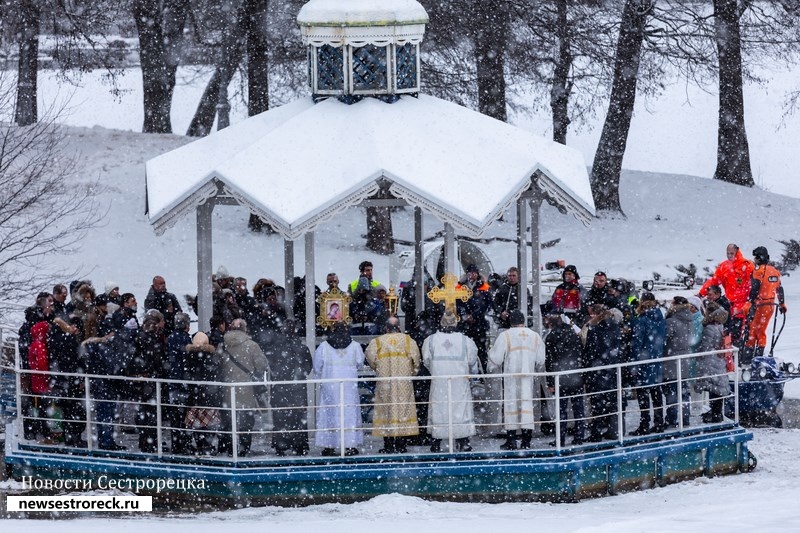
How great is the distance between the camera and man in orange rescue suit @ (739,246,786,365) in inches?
798

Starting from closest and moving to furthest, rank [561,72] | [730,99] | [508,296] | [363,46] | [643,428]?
[643,428], [363,46], [508,296], [561,72], [730,99]

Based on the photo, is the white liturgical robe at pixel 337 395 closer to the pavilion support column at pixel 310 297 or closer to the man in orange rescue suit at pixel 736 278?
the pavilion support column at pixel 310 297

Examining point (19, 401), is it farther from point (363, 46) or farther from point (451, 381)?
point (363, 46)

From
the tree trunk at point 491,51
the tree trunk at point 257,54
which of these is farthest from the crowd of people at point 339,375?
the tree trunk at point 257,54

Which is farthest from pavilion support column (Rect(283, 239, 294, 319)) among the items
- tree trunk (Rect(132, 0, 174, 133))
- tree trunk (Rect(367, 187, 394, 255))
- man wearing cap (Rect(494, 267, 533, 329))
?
tree trunk (Rect(132, 0, 174, 133))

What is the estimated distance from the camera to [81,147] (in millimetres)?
33594

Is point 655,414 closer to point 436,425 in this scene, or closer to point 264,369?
point 436,425

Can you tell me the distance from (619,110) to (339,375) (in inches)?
767

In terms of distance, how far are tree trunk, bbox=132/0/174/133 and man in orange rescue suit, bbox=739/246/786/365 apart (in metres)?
16.6

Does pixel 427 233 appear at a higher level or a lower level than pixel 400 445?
higher

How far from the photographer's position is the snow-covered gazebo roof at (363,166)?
16266mm

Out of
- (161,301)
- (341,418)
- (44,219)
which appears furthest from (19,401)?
(44,219)

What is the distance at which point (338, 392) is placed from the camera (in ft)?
52.2

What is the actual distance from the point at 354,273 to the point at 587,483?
538 inches
